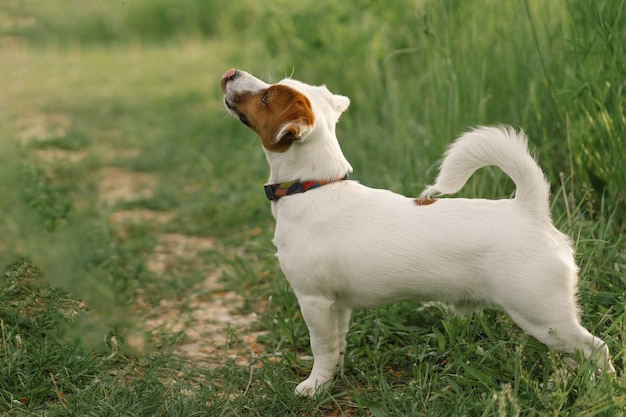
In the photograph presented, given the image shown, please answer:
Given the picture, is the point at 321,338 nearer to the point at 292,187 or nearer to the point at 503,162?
the point at 292,187

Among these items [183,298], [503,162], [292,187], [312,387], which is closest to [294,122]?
[292,187]

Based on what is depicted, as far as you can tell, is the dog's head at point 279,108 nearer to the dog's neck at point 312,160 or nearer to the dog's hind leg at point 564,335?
the dog's neck at point 312,160

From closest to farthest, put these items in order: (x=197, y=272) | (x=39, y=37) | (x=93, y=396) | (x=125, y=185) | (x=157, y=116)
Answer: (x=93, y=396)
(x=197, y=272)
(x=125, y=185)
(x=157, y=116)
(x=39, y=37)

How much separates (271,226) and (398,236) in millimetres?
2212

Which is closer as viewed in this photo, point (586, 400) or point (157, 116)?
point (586, 400)

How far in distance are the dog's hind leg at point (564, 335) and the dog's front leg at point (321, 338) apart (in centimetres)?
74

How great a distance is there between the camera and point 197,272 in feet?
14.5

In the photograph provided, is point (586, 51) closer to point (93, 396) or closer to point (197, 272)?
point (197, 272)

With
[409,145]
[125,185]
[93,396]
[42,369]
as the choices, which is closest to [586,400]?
[93,396]

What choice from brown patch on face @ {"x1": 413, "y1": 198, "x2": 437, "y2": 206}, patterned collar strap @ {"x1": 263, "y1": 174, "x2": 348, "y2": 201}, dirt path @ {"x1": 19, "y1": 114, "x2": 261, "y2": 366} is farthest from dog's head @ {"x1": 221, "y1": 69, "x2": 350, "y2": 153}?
dirt path @ {"x1": 19, "y1": 114, "x2": 261, "y2": 366}

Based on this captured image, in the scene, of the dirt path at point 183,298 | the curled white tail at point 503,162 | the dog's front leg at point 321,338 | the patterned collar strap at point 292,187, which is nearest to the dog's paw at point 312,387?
the dog's front leg at point 321,338

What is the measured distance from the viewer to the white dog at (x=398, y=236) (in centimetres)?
254

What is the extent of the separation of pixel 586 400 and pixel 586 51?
6.47 feet

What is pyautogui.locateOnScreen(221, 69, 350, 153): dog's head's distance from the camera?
2.77 m
